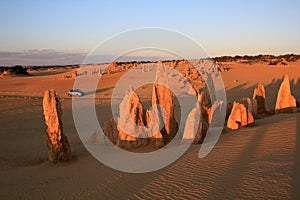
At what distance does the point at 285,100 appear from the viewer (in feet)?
44.5

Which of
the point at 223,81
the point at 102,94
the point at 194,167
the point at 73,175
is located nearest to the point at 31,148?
the point at 73,175

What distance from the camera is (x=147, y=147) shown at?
10.6 meters

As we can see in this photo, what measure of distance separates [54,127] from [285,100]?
33.0 ft

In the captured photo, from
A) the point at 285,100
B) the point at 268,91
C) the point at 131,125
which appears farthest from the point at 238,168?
the point at 268,91

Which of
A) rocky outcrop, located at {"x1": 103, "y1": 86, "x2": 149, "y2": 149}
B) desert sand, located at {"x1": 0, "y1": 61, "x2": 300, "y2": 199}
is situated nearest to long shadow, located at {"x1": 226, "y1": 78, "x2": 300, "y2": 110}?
desert sand, located at {"x1": 0, "y1": 61, "x2": 300, "y2": 199}

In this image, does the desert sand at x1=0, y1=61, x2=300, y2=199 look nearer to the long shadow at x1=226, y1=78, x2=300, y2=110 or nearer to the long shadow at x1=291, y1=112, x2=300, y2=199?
the long shadow at x1=291, y1=112, x2=300, y2=199

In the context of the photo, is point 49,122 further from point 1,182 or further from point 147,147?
point 147,147

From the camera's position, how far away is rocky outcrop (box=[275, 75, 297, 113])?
43.3ft

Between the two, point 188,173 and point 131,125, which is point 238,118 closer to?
point 131,125

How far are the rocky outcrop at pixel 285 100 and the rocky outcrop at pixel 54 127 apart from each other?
952 centimetres

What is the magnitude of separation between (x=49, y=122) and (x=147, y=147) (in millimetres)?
3446

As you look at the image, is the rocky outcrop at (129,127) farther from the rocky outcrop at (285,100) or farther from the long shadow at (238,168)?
the rocky outcrop at (285,100)

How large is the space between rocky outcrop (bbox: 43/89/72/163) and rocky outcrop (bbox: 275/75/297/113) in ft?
31.2

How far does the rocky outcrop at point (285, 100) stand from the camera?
1319 centimetres
